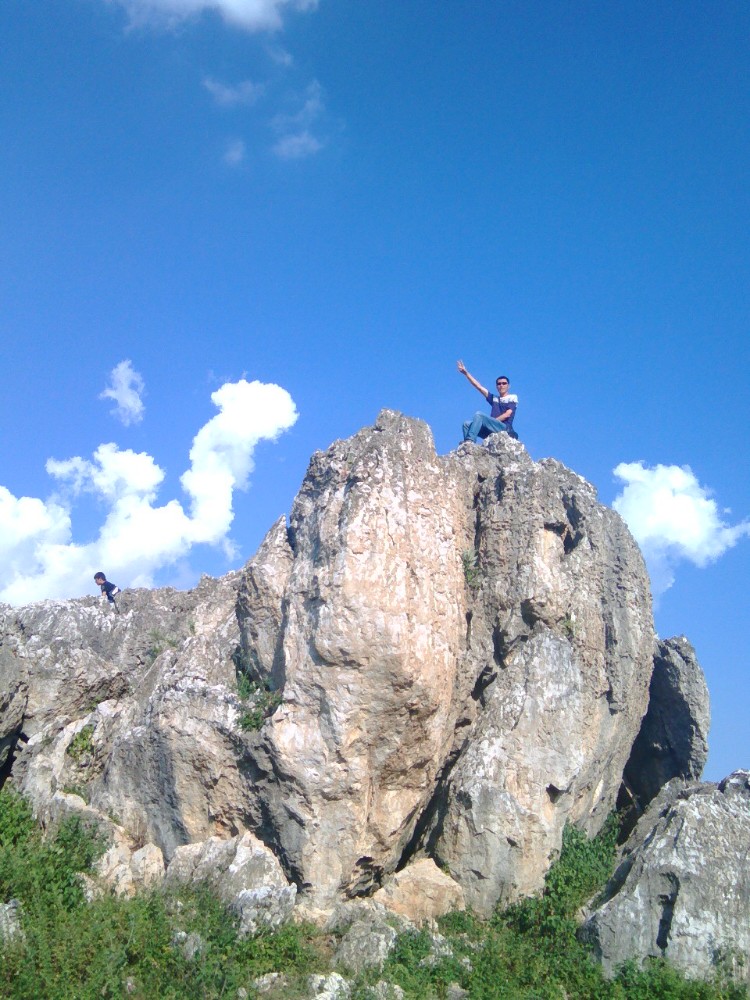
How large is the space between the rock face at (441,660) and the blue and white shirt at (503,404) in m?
1.40

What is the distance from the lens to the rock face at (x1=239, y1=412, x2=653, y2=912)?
10.8m

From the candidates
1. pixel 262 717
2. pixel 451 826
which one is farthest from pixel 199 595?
pixel 451 826

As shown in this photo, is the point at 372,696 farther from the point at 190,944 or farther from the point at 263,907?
the point at 190,944

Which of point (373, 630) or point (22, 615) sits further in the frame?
point (22, 615)

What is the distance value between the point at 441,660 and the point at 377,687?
103 cm

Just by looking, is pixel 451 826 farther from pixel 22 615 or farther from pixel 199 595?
pixel 22 615

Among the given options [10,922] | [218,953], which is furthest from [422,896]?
[10,922]

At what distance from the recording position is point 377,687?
10.9 m

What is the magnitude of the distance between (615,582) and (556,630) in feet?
5.21

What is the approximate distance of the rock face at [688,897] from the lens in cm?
993

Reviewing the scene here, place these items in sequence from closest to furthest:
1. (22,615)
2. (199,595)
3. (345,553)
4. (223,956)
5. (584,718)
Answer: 1. (223,956)
2. (345,553)
3. (584,718)
4. (22,615)
5. (199,595)

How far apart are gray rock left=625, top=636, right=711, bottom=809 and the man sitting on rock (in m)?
4.53

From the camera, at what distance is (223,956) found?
30.6ft

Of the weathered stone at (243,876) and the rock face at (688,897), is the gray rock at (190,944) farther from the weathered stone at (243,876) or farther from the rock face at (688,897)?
the rock face at (688,897)
